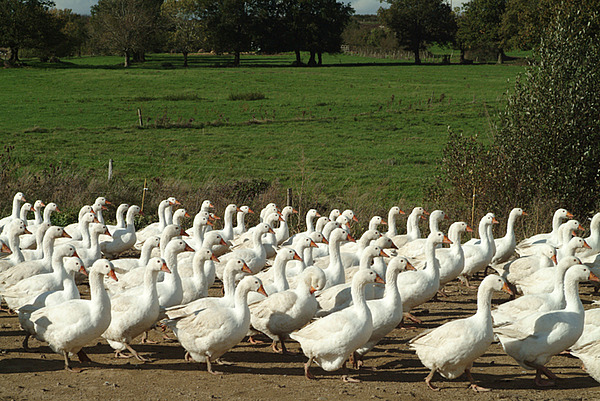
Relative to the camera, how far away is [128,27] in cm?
7619

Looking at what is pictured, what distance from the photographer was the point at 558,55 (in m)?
17.5

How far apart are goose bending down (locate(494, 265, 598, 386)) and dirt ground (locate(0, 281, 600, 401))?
34cm

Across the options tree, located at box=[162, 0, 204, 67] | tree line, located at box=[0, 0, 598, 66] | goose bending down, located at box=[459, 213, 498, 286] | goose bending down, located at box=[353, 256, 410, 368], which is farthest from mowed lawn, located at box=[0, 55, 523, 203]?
tree, located at box=[162, 0, 204, 67]

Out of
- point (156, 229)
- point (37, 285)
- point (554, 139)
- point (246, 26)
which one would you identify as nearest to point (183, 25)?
point (246, 26)

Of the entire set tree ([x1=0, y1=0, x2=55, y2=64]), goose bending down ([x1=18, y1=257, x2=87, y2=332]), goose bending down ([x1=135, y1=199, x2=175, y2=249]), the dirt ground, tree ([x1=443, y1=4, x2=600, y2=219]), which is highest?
tree ([x1=0, y1=0, x2=55, y2=64])

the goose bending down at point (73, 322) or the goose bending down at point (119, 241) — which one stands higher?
the goose bending down at point (73, 322)

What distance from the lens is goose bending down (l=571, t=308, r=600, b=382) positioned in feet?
24.8

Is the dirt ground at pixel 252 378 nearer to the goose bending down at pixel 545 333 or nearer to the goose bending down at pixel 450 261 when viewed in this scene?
the goose bending down at pixel 545 333

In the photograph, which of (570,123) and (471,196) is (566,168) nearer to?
(570,123)

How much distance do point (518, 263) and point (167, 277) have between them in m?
6.32

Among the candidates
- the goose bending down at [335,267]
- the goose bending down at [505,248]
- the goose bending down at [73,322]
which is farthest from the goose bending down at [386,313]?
the goose bending down at [505,248]

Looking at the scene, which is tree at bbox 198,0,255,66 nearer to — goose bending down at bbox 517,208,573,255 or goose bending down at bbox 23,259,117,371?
goose bending down at bbox 517,208,573,255

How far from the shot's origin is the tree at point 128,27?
75562 millimetres

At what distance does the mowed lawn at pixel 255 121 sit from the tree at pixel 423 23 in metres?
16.9
